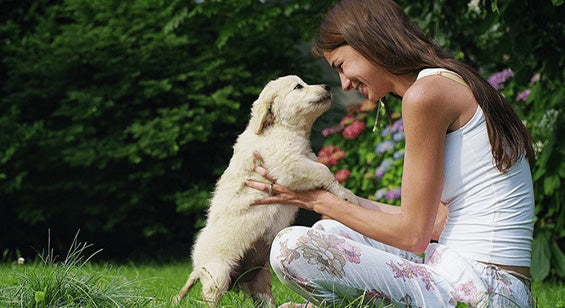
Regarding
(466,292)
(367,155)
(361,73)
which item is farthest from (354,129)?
(466,292)

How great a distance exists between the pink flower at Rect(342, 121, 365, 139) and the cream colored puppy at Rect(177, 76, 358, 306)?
266 cm

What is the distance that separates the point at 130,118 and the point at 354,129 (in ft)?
8.27

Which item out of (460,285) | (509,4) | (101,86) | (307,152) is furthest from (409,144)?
(101,86)

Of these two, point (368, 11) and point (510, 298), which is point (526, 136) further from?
point (368, 11)

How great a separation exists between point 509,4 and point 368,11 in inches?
63.8

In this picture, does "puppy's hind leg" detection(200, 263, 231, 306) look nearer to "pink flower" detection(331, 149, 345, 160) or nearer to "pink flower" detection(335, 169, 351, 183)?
"pink flower" detection(335, 169, 351, 183)

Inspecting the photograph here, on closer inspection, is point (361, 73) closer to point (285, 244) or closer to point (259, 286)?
point (285, 244)

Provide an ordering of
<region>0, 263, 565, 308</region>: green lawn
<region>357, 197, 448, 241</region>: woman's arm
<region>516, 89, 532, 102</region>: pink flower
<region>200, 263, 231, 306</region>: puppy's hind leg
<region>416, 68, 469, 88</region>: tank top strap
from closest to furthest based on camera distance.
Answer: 1. <region>416, 68, 469, 88</region>: tank top strap
2. <region>0, 263, 565, 308</region>: green lawn
3. <region>200, 263, 231, 306</region>: puppy's hind leg
4. <region>357, 197, 448, 241</region>: woman's arm
5. <region>516, 89, 532, 102</region>: pink flower

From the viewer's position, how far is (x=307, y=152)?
9.07 feet

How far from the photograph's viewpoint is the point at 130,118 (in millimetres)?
5895

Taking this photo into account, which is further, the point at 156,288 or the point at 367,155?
the point at 367,155

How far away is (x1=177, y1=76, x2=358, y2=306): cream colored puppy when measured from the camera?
97.6 inches

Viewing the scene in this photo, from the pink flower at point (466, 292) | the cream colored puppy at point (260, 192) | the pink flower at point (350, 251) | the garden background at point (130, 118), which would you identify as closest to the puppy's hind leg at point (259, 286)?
the cream colored puppy at point (260, 192)

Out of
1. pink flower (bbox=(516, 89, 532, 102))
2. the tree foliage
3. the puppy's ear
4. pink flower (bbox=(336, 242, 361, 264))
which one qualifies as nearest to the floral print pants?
pink flower (bbox=(336, 242, 361, 264))
